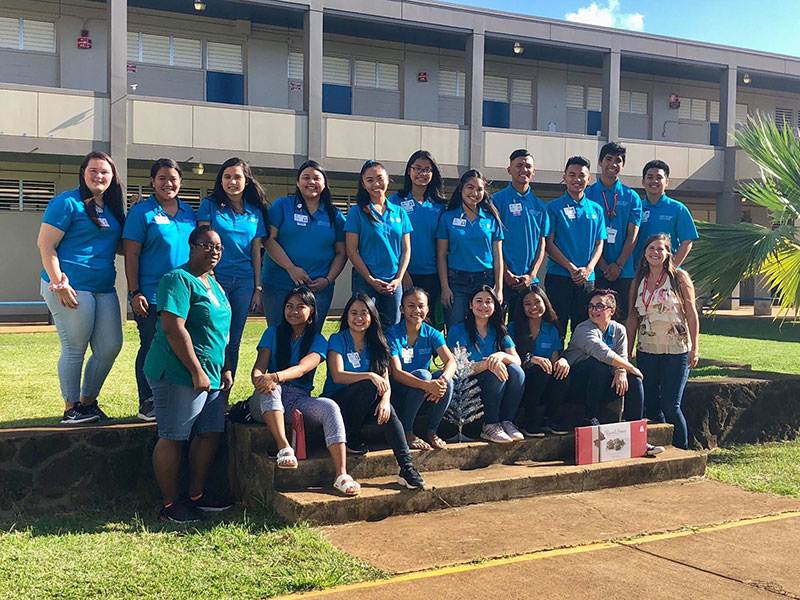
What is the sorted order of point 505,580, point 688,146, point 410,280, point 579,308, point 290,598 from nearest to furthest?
1. point 290,598
2. point 505,580
3. point 410,280
4. point 579,308
5. point 688,146

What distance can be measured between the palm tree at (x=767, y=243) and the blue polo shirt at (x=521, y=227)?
1653mm

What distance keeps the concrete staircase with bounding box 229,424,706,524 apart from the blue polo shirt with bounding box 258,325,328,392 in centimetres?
39

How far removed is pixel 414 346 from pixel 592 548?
1.88m

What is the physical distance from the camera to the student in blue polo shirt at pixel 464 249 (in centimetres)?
646

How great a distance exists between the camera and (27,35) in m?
17.5

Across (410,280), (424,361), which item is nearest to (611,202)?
(410,280)

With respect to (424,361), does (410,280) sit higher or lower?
higher

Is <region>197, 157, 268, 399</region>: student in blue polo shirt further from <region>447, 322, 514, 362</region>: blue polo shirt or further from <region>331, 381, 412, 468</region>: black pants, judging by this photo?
<region>447, 322, 514, 362</region>: blue polo shirt

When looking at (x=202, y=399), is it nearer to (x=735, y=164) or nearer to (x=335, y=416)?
(x=335, y=416)

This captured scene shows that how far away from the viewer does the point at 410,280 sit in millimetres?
6520

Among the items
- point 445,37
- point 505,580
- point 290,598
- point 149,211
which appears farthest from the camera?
point 445,37

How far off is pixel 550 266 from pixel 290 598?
4185 millimetres

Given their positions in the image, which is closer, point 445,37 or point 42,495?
point 42,495

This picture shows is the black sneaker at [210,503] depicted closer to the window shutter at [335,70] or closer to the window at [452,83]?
the window shutter at [335,70]
